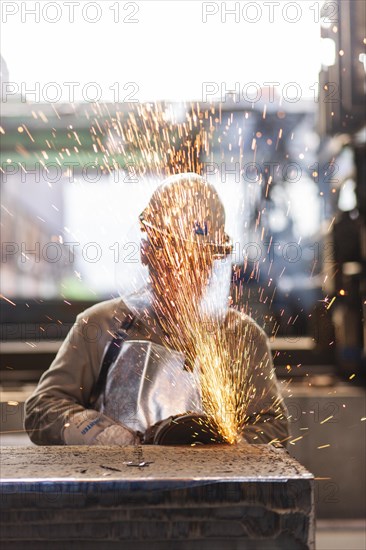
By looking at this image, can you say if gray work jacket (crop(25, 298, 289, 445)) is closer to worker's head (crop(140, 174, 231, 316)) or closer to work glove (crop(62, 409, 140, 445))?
work glove (crop(62, 409, 140, 445))

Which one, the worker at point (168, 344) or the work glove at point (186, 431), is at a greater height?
the worker at point (168, 344)

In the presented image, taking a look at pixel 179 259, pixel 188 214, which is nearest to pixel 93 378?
pixel 179 259

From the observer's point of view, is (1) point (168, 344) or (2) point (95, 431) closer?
(2) point (95, 431)

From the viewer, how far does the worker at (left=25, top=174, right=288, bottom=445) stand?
2344mm

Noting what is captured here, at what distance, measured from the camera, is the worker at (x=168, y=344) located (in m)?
2.34

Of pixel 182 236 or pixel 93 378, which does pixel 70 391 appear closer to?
pixel 93 378

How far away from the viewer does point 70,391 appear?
2373 millimetres

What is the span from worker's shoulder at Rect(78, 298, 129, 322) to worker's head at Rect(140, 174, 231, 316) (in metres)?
0.14

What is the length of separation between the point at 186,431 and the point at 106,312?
25.8 inches

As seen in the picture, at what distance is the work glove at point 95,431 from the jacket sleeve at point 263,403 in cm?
35

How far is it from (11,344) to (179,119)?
1.89 m

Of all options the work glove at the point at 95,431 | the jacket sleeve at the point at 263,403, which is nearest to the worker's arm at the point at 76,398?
the work glove at the point at 95,431

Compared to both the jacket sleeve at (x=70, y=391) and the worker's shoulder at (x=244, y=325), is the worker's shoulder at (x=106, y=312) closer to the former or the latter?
the jacket sleeve at (x=70, y=391)

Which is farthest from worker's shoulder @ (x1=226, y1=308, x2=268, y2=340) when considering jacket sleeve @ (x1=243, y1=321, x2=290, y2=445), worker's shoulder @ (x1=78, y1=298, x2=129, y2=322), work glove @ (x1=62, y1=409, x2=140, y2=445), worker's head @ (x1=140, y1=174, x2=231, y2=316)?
work glove @ (x1=62, y1=409, x2=140, y2=445)
